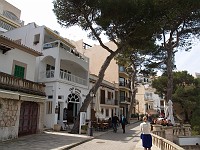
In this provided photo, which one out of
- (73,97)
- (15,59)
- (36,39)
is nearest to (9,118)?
(15,59)

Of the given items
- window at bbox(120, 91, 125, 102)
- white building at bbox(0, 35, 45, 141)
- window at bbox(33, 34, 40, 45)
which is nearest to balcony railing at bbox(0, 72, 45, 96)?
white building at bbox(0, 35, 45, 141)

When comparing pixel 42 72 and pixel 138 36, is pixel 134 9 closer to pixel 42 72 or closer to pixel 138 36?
pixel 138 36

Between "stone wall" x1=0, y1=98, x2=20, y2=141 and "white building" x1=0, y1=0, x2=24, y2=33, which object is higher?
"white building" x1=0, y1=0, x2=24, y2=33

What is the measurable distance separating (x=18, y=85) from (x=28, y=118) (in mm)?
2884

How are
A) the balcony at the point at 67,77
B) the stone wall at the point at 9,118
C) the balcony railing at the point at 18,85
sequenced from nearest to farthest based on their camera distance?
the stone wall at the point at 9,118 → the balcony railing at the point at 18,85 → the balcony at the point at 67,77

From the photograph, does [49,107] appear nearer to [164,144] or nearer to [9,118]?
[9,118]

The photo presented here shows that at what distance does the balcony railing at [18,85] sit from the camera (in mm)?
13695

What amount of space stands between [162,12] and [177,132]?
A: 10215 mm

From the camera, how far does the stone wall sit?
13.5 metres

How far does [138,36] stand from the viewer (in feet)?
67.5

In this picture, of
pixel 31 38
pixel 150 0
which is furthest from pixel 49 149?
pixel 31 38

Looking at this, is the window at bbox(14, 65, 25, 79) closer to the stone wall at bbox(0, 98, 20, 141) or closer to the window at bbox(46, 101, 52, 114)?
the stone wall at bbox(0, 98, 20, 141)

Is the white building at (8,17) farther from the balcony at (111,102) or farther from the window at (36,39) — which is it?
the balcony at (111,102)

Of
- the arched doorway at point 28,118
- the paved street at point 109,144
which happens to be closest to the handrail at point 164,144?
the paved street at point 109,144
